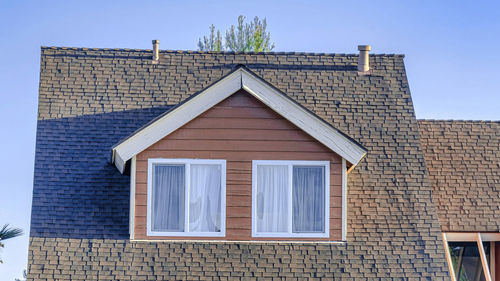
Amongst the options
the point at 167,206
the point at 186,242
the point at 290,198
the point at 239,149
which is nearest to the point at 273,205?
the point at 290,198

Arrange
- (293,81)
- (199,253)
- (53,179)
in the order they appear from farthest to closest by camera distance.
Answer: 1. (293,81)
2. (53,179)
3. (199,253)

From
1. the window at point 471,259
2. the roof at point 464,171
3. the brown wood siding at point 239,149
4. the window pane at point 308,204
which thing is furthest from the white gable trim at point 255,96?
the window at point 471,259

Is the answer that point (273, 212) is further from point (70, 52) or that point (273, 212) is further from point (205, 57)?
point (70, 52)

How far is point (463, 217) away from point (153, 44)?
24.0ft

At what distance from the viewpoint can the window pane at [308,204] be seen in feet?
49.5

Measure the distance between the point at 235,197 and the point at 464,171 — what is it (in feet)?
17.6

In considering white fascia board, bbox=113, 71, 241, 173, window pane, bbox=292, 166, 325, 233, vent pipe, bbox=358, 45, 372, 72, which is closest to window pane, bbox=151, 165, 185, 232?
white fascia board, bbox=113, 71, 241, 173

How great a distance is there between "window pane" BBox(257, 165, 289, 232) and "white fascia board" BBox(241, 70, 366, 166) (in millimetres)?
866

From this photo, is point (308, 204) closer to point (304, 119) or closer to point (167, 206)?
point (304, 119)

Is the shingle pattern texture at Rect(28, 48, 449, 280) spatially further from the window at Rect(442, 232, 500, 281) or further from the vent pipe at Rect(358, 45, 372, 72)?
the window at Rect(442, 232, 500, 281)

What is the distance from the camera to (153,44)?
1775cm

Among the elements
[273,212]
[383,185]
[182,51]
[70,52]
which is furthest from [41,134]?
[383,185]

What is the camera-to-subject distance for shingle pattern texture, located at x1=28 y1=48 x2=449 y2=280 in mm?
14742

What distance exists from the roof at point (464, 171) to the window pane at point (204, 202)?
15.3 ft
